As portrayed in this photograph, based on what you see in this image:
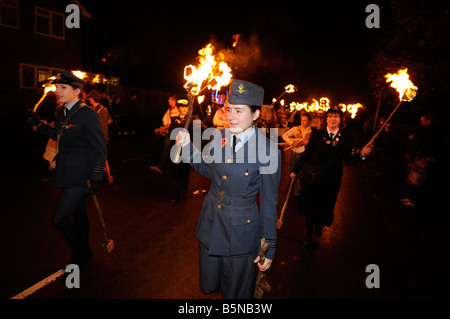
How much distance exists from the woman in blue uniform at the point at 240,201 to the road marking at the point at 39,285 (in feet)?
6.97

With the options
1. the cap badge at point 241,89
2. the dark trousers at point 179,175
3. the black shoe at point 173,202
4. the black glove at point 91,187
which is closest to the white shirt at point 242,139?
the cap badge at point 241,89

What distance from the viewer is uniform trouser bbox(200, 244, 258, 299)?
261 cm

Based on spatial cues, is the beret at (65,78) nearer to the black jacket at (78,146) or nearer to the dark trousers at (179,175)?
the black jacket at (78,146)

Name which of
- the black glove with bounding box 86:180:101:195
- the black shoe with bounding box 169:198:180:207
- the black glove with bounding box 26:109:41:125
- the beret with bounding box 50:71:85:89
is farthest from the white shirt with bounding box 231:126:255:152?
the black shoe with bounding box 169:198:180:207

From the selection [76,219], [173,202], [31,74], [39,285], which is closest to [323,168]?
[173,202]

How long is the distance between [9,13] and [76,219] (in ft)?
70.1

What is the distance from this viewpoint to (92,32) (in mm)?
27312

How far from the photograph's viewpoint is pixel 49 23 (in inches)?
821

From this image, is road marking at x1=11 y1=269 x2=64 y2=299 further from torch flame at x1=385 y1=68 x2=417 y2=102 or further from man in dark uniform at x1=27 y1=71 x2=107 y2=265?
torch flame at x1=385 y1=68 x2=417 y2=102

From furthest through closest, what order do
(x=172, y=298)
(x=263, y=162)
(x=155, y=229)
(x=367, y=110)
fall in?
1. (x=367, y=110)
2. (x=155, y=229)
3. (x=172, y=298)
4. (x=263, y=162)
